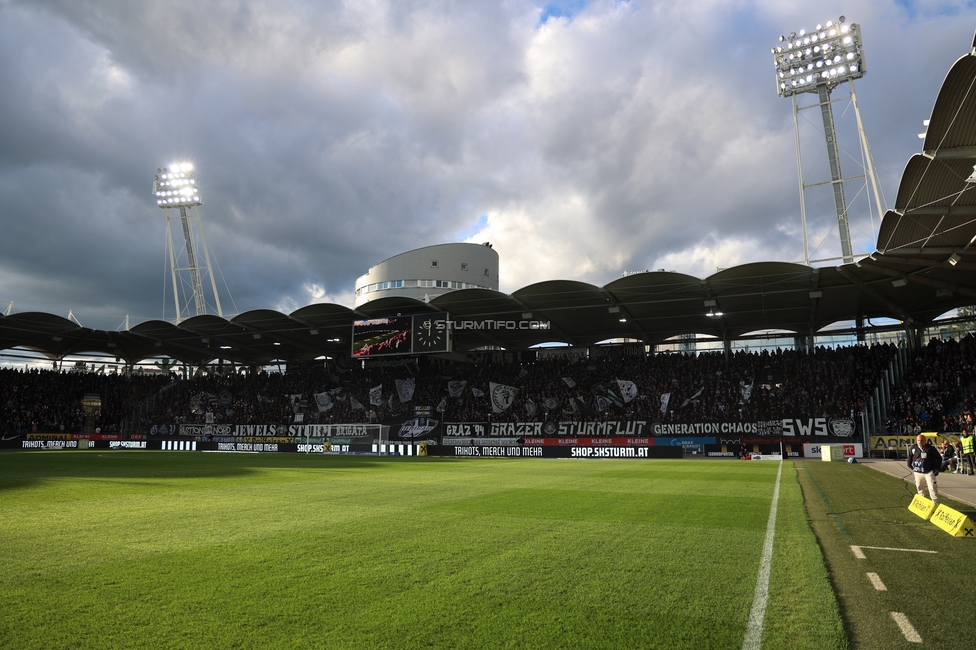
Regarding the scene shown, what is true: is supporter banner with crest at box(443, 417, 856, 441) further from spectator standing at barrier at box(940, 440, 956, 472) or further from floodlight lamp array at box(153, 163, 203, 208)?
floodlight lamp array at box(153, 163, 203, 208)

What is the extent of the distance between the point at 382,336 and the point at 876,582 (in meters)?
→ 40.9

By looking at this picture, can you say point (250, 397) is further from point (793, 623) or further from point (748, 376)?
point (793, 623)

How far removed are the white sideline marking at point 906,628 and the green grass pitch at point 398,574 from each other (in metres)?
0.44

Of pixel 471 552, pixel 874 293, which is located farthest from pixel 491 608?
pixel 874 293

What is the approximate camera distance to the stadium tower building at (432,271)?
60281mm

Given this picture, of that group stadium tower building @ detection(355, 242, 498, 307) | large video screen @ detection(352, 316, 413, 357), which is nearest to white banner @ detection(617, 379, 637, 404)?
large video screen @ detection(352, 316, 413, 357)

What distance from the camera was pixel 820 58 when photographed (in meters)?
40.7

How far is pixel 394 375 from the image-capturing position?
A: 54.5 meters

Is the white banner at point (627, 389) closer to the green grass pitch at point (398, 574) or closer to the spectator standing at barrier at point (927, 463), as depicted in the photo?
the spectator standing at barrier at point (927, 463)

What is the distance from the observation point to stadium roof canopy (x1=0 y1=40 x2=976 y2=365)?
62.8 ft

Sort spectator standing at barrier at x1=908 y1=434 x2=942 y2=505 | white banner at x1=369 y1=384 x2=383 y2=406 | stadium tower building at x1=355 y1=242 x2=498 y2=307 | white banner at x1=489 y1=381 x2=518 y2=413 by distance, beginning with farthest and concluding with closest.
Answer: stadium tower building at x1=355 y1=242 x2=498 y2=307, white banner at x1=369 y1=384 x2=383 y2=406, white banner at x1=489 y1=381 x2=518 y2=413, spectator standing at barrier at x1=908 y1=434 x2=942 y2=505

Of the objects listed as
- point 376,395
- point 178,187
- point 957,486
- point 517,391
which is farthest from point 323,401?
point 957,486

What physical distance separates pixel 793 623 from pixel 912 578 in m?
2.64

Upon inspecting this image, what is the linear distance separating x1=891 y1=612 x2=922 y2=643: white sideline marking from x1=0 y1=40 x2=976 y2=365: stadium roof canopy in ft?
46.7
